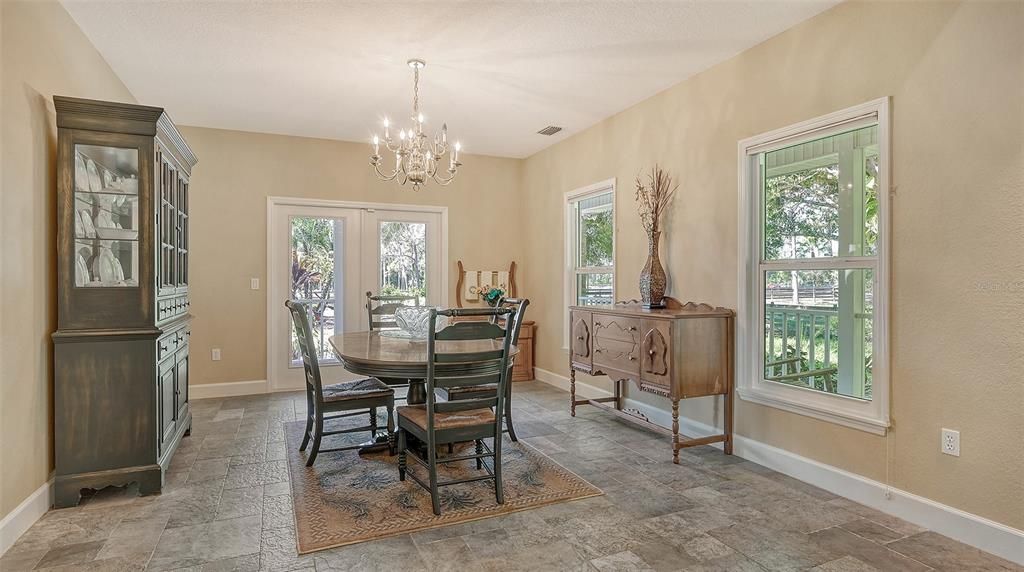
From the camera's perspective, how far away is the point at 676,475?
3.14 meters

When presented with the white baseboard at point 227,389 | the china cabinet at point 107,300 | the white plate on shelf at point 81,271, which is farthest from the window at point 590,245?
the white plate on shelf at point 81,271

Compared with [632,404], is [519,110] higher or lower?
higher

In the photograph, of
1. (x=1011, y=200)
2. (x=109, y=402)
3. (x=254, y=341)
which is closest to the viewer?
(x=1011, y=200)

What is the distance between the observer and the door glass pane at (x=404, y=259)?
591 centimetres

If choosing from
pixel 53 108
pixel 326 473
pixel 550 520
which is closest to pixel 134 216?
pixel 53 108

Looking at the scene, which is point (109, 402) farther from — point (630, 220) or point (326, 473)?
point (630, 220)

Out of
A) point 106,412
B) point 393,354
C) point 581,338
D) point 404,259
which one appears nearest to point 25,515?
point 106,412

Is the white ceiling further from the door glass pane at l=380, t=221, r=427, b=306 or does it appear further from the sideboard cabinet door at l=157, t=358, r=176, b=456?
Result: the sideboard cabinet door at l=157, t=358, r=176, b=456

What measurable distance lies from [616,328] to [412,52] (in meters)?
2.34

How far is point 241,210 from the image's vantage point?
208 inches

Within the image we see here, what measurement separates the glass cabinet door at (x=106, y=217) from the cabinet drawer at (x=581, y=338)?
2998 mm

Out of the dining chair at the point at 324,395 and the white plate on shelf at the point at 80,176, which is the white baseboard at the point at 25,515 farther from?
the white plate on shelf at the point at 80,176

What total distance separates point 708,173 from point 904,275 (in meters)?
1.48

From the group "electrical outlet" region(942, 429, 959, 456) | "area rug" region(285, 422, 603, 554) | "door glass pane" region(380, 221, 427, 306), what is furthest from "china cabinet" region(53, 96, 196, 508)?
"electrical outlet" region(942, 429, 959, 456)
